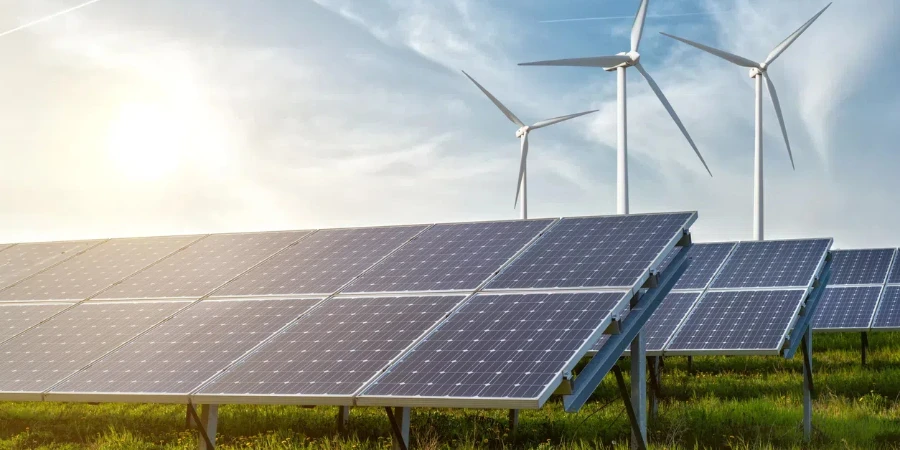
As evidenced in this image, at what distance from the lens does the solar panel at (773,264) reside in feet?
75.3

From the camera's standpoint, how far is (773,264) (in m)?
24.4

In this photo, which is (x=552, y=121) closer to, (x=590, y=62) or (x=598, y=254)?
(x=590, y=62)

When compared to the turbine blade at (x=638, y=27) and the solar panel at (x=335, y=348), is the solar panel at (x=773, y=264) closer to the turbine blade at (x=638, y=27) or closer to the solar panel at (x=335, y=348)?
the solar panel at (x=335, y=348)

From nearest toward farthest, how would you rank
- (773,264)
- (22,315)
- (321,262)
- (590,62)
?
(321,262), (22,315), (773,264), (590,62)

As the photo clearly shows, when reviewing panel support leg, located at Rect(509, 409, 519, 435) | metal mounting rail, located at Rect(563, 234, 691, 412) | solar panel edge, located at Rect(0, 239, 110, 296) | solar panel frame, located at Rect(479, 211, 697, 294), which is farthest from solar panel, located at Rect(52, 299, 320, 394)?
solar panel edge, located at Rect(0, 239, 110, 296)

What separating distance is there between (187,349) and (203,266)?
4.44 meters

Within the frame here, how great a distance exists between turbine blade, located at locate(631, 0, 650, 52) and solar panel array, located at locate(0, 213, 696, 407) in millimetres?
24097

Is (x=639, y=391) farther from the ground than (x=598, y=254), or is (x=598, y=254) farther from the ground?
(x=598, y=254)

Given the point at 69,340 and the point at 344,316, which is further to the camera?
the point at 69,340

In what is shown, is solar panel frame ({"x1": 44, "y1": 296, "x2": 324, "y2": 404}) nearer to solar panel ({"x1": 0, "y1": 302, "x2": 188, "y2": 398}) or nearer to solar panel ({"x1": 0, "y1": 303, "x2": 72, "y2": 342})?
solar panel ({"x1": 0, "y1": 302, "x2": 188, "y2": 398})

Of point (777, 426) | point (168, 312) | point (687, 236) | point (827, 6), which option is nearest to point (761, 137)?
point (827, 6)

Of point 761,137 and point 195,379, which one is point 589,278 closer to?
point 195,379

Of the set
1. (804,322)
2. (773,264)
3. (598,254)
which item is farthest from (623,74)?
(598,254)

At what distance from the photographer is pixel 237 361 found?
519 inches
